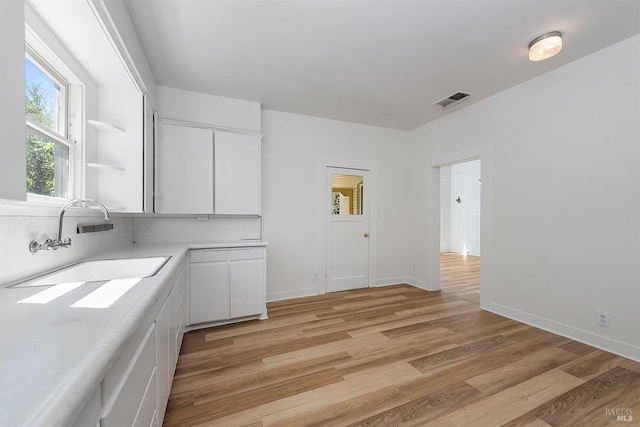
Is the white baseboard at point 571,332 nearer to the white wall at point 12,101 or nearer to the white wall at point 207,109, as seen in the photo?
the white wall at point 207,109

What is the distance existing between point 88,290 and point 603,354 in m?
3.76

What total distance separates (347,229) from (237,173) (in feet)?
6.33

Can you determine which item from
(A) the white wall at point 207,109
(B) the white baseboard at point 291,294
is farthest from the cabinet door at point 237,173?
(B) the white baseboard at point 291,294

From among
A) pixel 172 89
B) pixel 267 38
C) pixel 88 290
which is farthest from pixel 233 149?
pixel 88 290

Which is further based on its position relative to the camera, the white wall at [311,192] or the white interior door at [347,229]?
the white interior door at [347,229]

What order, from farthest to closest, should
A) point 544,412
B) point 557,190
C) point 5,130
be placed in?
point 557,190, point 544,412, point 5,130

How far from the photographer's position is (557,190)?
8.68 feet

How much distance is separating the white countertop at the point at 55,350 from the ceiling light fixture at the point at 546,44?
10.7 ft

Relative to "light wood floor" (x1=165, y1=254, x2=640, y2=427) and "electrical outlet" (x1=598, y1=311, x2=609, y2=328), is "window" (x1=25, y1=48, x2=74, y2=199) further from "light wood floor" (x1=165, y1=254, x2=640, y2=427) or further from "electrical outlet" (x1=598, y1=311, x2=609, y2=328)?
"electrical outlet" (x1=598, y1=311, x2=609, y2=328)

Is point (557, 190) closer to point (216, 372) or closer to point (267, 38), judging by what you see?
point (267, 38)

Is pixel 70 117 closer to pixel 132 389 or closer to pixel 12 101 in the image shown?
pixel 12 101

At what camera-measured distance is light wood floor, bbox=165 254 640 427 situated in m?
1.58

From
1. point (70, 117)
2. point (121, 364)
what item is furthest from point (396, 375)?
point (70, 117)

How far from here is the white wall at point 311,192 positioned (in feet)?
12.0
